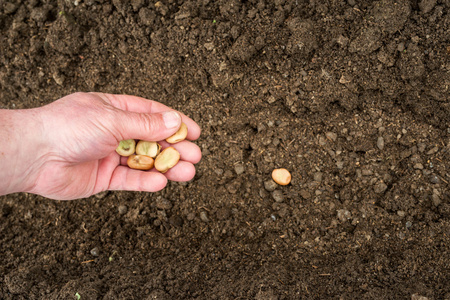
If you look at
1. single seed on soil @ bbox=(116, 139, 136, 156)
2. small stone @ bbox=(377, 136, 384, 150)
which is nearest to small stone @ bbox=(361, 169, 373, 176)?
small stone @ bbox=(377, 136, 384, 150)

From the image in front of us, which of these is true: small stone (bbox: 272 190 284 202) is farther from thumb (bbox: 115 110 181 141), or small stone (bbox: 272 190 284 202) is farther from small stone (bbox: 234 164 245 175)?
thumb (bbox: 115 110 181 141)

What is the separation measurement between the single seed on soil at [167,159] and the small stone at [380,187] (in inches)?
50.4

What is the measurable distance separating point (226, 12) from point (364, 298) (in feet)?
6.55

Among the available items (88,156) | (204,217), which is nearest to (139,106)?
(88,156)

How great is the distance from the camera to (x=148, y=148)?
256cm

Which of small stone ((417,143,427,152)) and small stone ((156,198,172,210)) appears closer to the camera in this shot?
small stone ((417,143,427,152))

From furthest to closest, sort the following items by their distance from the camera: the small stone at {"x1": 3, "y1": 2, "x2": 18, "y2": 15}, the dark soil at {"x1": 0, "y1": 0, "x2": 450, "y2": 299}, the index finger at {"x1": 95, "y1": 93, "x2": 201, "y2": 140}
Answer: the small stone at {"x1": 3, "y1": 2, "x2": 18, "y2": 15} → the index finger at {"x1": 95, "y1": 93, "x2": 201, "y2": 140} → the dark soil at {"x1": 0, "y1": 0, "x2": 450, "y2": 299}

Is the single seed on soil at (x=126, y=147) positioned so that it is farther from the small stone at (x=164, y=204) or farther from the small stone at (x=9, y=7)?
the small stone at (x=9, y=7)

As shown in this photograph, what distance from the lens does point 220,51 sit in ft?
9.23

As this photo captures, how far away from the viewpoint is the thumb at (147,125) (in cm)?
224

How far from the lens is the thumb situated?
224cm

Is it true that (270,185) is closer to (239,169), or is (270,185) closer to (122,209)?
(239,169)

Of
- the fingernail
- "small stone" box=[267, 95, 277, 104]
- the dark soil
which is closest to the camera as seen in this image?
the fingernail

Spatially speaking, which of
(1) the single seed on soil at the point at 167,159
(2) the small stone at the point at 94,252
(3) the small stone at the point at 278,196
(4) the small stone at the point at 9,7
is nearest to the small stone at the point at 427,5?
(3) the small stone at the point at 278,196
